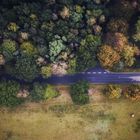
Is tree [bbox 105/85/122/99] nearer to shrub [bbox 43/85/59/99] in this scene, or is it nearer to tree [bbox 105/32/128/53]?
tree [bbox 105/32/128/53]

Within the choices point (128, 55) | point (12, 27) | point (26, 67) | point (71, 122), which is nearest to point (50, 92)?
point (26, 67)

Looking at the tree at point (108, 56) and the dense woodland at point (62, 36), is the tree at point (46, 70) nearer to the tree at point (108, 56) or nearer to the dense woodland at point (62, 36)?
the dense woodland at point (62, 36)

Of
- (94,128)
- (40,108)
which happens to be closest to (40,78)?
(40,108)

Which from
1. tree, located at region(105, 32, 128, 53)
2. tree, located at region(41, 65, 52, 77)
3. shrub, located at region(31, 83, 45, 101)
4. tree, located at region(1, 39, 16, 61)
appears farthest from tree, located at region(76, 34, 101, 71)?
tree, located at region(1, 39, 16, 61)

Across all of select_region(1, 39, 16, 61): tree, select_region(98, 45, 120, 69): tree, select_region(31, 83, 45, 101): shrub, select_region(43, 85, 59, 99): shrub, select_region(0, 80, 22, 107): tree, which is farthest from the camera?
select_region(43, 85, 59, 99): shrub

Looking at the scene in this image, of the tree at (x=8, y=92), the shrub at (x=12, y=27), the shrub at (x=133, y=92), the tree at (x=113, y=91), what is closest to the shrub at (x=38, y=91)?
the tree at (x=8, y=92)
